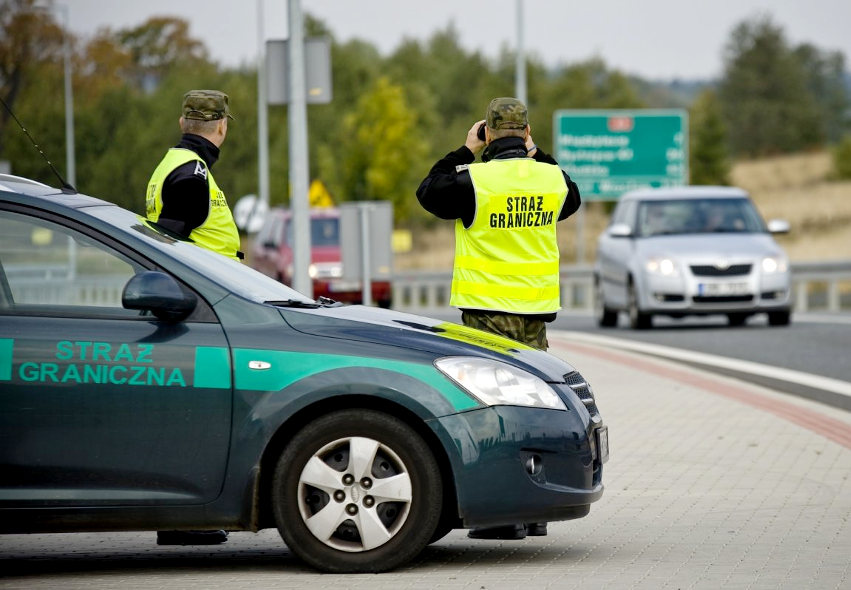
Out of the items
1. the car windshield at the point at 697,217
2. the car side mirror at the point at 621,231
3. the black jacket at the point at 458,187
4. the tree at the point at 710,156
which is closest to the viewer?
the black jacket at the point at 458,187

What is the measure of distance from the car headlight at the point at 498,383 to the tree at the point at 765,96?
352 ft

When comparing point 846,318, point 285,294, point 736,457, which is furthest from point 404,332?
point 846,318

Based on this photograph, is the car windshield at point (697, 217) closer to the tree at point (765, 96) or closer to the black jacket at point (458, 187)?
the black jacket at point (458, 187)

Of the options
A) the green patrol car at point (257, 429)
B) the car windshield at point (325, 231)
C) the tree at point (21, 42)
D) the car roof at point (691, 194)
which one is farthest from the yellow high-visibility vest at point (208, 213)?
the tree at point (21, 42)

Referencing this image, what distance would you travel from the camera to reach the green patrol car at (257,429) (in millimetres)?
6145

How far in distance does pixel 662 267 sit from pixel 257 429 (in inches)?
595

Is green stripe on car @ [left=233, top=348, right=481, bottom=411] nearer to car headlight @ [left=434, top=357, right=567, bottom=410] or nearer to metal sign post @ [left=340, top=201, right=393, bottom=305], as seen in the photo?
car headlight @ [left=434, top=357, right=567, bottom=410]

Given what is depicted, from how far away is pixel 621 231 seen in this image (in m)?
21.3

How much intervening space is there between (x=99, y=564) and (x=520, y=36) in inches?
1215

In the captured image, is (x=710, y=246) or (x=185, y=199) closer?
(x=185, y=199)

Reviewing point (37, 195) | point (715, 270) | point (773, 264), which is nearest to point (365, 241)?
point (715, 270)

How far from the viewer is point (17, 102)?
162 feet

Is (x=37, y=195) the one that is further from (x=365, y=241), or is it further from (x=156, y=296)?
(x=365, y=241)

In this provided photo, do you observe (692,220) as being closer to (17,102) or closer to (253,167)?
(17,102)
